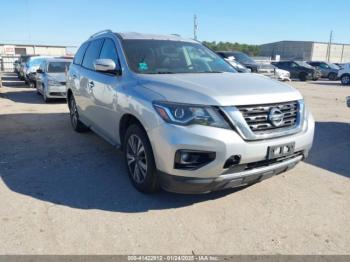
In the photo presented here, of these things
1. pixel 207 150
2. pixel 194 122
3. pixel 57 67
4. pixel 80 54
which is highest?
pixel 80 54

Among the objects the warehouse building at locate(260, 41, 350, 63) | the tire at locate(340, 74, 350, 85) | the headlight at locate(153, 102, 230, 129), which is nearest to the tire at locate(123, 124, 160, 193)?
the headlight at locate(153, 102, 230, 129)

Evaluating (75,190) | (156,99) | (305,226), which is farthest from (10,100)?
(305,226)

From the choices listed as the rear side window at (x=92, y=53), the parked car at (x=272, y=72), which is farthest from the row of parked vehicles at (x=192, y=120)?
the parked car at (x=272, y=72)

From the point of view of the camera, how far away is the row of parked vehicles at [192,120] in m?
3.14

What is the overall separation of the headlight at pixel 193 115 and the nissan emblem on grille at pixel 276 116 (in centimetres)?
52

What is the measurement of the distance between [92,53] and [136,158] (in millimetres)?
2593

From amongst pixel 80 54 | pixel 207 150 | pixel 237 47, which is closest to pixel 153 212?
pixel 207 150

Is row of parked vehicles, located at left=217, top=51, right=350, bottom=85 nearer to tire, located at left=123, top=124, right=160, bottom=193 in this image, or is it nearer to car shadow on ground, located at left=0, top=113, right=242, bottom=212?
car shadow on ground, located at left=0, top=113, right=242, bottom=212

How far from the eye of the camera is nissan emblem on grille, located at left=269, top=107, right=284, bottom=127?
3.36m

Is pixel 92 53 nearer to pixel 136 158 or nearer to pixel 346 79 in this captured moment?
pixel 136 158

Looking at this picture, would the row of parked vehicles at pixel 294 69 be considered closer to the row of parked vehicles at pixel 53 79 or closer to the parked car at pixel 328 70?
the parked car at pixel 328 70

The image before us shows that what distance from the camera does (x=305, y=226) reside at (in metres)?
3.33

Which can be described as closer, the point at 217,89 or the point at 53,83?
the point at 217,89

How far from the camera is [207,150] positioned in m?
3.09
